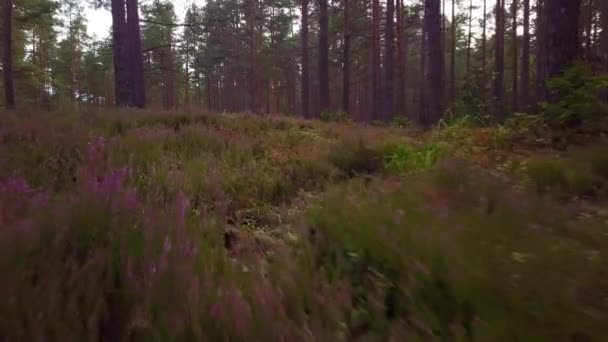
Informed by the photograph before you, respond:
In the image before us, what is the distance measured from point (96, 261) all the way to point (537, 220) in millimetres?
1946

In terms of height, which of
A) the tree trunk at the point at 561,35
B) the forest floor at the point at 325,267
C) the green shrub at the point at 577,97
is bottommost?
the forest floor at the point at 325,267

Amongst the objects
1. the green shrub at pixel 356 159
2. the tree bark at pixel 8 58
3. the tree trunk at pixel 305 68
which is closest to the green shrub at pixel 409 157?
the green shrub at pixel 356 159

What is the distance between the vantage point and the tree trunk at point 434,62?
11852 mm

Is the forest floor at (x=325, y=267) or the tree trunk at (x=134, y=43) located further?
the tree trunk at (x=134, y=43)

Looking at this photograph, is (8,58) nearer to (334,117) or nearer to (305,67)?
(334,117)

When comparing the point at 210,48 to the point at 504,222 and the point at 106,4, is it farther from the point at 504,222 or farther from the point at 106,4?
the point at 504,222

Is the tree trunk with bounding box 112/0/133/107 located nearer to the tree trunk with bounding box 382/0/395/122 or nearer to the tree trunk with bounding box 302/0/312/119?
the tree trunk with bounding box 302/0/312/119

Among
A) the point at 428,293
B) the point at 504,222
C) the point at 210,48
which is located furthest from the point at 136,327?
the point at 210,48

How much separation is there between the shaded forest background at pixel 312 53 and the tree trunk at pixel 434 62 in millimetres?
29

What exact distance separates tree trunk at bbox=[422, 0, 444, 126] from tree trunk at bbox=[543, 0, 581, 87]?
4.78 meters

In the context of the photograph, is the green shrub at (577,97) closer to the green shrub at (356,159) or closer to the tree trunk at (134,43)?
the green shrub at (356,159)

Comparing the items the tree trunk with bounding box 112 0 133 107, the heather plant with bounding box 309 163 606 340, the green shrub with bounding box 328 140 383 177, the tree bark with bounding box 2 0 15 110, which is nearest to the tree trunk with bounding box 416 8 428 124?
the green shrub with bounding box 328 140 383 177

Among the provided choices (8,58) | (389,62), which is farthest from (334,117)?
(8,58)

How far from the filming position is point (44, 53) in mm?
47625
